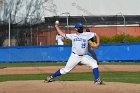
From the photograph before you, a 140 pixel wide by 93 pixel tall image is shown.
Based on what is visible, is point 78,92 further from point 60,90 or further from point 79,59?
point 79,59

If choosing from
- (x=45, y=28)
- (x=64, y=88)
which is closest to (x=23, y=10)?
(x=45, y=28)

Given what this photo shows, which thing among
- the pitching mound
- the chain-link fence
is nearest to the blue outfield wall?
the chain-link fence

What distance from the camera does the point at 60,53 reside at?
96.6ft

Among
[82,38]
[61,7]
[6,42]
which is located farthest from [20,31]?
[82,38]

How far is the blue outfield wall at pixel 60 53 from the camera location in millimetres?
28844

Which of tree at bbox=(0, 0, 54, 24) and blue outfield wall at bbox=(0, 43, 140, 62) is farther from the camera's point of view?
tree at bbox=(0, 0, 54, 24)

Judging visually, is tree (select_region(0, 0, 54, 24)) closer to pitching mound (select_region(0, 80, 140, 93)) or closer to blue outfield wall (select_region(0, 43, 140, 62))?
blue outfield wall (select_region(0, 43, 140, 62))

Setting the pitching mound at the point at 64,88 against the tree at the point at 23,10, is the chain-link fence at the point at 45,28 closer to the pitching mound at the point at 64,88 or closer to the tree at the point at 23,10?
the tree at the point at 23,10

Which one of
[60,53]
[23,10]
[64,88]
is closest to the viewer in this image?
[64,88]

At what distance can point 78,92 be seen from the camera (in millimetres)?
10844

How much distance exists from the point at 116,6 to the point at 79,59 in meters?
38.1

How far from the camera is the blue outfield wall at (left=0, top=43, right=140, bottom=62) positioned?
28.8 metres

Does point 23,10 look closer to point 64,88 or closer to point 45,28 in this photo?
point 45,28

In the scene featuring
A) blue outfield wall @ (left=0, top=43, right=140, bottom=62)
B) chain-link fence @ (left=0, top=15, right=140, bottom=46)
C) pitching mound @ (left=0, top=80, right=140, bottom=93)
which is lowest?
blue outfield wall @ (left=0, top=43, right=140, bottom=62)
